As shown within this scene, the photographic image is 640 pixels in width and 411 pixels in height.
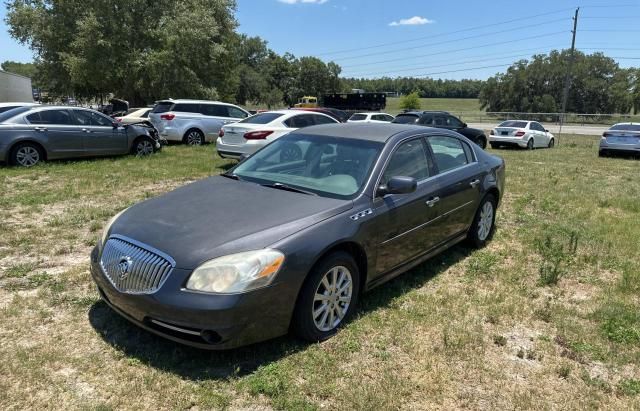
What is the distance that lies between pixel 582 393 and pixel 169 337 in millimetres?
2680

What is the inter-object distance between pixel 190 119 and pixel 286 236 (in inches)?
539

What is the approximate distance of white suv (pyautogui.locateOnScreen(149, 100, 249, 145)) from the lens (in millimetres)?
15664

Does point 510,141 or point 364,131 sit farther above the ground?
point 364,131

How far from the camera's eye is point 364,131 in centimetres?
462

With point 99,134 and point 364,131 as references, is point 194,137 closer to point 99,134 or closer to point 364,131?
point 99,134

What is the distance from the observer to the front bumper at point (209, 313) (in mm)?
2875

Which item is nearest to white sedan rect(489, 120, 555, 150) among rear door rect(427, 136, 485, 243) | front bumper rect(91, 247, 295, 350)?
rear door rect(427, 136, 485, 243)

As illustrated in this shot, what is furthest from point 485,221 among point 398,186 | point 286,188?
point 286,188

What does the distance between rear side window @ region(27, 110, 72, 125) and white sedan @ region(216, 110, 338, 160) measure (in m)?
3.64

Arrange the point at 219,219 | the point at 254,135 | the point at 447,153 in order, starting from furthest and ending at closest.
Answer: the point at 254,135
the point at 447,153
the point at 219,219

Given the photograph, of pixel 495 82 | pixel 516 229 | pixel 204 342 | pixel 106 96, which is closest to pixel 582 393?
pixel 204 342

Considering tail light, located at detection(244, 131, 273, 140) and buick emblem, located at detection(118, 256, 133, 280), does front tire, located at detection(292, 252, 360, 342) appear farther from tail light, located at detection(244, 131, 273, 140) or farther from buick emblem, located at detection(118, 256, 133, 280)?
tail light, located at detection(244, 131, 273, 140)

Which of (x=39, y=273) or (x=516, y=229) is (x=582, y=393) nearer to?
(x=516, y=229)

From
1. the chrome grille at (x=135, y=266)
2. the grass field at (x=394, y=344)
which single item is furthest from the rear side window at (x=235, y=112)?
the chrome grille at (x=135, y=266)
